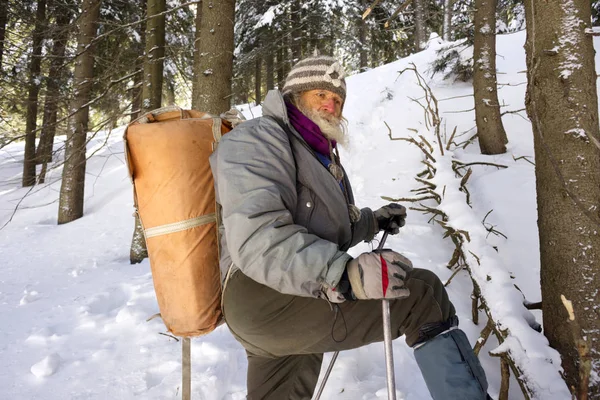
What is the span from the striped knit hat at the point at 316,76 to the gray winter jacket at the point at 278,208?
26 cm

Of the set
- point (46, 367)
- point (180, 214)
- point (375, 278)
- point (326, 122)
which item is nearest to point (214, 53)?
point (326, 122)

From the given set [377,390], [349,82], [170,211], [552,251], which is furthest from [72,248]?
[349,82]

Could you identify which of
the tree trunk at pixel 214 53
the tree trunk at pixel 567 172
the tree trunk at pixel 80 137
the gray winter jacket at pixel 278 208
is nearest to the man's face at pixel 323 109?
the gray winter jacket at pixel 278 208

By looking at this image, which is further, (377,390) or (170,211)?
(377,390)

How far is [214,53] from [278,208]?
283cm

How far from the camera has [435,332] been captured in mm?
1690

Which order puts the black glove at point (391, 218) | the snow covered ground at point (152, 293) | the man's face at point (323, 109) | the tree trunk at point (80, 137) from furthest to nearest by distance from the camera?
the tree trunk at point (80, 137), the snow covered ground at point (152, 293), the black glove at point (391, 218), the man's face at point (323, 109)

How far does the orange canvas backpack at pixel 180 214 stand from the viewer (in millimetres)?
2033

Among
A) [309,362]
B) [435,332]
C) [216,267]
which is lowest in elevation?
[309,362]

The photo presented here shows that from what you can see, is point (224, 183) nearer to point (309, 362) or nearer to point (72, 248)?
point (309, 362)

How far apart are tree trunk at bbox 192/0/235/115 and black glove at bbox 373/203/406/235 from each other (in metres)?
2.15

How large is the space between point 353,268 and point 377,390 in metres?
1.33

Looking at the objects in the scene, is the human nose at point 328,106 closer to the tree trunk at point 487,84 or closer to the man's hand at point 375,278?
the man's hand at point 375,278

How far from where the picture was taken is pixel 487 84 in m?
5.56
